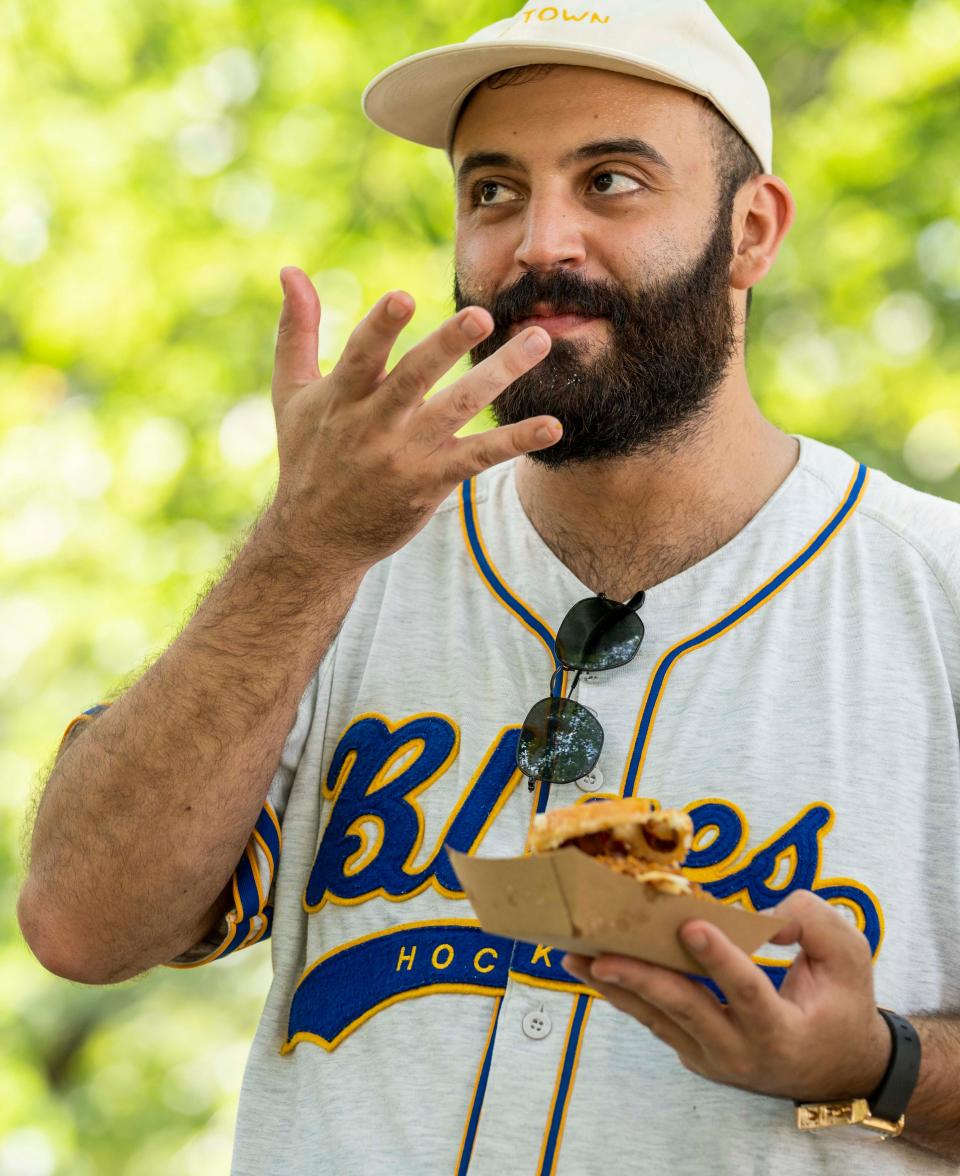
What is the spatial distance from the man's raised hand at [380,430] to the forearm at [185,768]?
8cm

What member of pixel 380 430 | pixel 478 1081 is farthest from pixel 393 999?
pixel 380 430

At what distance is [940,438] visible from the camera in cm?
529

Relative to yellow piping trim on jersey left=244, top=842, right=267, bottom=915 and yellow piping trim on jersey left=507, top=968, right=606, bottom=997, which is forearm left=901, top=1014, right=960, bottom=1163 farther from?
yellow piping trim on jersey left=244, top=842, right=267, bottom=915

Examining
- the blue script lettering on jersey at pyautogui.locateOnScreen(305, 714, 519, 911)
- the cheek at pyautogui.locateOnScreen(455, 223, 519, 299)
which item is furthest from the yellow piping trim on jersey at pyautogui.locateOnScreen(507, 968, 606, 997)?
the cheek at pyautogui.locateOnScreen(455, 223, 519, 299)

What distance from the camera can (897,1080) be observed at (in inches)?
72.4

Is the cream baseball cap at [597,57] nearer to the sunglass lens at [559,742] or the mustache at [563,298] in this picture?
the mustache at [563,298]

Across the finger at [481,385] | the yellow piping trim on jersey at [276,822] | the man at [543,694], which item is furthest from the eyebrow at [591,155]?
the yellow piping trim on jersey at [276,822]

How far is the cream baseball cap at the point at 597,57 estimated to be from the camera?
255 cm

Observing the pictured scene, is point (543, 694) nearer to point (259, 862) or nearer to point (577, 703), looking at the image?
point (577, 703)

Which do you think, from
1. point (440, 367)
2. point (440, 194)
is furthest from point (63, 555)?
point (440, 367)

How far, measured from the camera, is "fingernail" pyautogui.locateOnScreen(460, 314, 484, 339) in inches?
74.2

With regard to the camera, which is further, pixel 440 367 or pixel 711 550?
pixel 711 550

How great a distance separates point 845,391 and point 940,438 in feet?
1.33

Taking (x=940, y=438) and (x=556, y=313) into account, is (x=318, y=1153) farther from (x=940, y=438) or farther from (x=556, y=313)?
(x=940, y=438)
